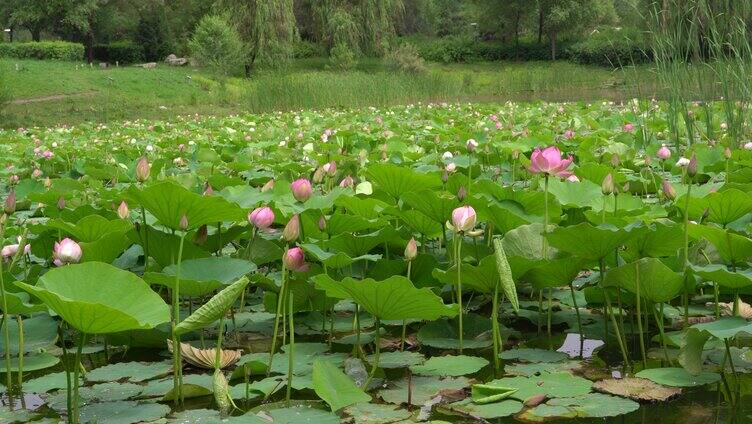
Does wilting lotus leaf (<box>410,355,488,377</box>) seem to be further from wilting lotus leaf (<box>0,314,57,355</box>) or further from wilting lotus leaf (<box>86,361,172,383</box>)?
wilting lotus leaf (<box>0,314,57,355</box>)

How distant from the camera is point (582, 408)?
1.13 m

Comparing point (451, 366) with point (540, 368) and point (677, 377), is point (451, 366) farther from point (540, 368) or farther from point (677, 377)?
point (677, 377)

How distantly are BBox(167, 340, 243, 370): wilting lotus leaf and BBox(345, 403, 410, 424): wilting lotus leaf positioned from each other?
32cm

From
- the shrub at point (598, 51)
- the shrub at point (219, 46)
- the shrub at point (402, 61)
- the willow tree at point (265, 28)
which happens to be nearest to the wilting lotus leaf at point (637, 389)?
the shrub at point (219, 46)

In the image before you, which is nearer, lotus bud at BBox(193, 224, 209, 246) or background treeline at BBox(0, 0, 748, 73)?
lotus bud at BBox(193, 224, 209, 246)

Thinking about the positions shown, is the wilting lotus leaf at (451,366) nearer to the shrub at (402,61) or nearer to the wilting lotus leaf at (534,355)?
the wilting lotus leaf at (534,355)

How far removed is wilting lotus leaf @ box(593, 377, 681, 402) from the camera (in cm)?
118

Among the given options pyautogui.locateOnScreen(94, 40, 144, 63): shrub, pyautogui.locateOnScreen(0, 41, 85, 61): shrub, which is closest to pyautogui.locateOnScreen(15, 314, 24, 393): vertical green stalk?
pyautogui.locateOnScreen(0, 41, 85, 61): shrub

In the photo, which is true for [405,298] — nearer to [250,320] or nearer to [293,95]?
[250,320]

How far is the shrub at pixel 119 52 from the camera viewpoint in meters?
32.9

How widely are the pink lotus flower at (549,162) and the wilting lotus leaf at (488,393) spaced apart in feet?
1.69

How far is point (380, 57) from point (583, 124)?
20.6 meters

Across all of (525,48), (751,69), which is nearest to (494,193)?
(751,69)

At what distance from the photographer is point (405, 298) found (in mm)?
1205
